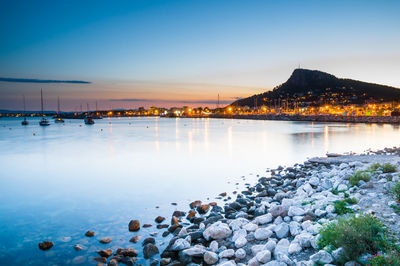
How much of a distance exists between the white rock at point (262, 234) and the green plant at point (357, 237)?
1.33 metres

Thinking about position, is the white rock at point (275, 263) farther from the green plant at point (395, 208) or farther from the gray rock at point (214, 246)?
the green plant at point (395, 208)

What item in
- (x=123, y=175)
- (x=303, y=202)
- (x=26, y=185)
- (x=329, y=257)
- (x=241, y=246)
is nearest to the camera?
(x=329, y=257)

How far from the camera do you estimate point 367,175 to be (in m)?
9.68

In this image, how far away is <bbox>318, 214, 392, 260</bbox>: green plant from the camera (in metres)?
4.63

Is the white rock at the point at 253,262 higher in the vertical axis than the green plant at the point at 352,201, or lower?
lower

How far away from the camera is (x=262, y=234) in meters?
6.43

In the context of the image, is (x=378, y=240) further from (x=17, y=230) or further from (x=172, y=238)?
(x=17, y=230)

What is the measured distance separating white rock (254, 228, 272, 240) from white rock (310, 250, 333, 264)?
1608 millimetres

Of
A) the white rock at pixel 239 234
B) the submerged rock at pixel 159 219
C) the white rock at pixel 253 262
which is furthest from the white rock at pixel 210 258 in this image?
the submerged rock at pixel 159 219

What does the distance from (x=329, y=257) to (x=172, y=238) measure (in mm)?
3795

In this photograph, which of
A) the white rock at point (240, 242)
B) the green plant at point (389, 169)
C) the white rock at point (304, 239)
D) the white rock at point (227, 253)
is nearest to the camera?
the white rock at point (304, 239)

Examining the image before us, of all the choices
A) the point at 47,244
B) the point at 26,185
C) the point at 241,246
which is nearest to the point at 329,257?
the point at 241,246

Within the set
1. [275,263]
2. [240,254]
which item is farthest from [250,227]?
[275,263]

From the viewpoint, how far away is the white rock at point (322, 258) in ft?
15.4
